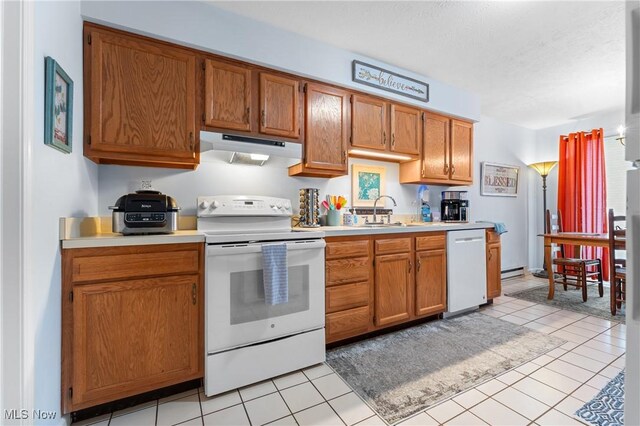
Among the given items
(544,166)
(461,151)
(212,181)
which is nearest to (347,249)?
(212,181)

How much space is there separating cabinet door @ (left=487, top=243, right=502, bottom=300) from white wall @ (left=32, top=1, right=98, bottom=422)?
364 centimetres

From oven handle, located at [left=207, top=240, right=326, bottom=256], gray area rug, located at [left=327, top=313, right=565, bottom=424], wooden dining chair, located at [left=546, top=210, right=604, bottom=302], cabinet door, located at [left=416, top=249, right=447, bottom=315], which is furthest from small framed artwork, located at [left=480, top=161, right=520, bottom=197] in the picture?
oven handle, located at [left=207, top=240, right=326, bottom=256]

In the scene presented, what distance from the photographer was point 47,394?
1248 millimetres

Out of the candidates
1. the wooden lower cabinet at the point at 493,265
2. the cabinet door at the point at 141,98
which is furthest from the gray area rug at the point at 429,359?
the cabinet door at the point at 141,98

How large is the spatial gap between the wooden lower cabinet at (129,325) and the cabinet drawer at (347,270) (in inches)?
36.0

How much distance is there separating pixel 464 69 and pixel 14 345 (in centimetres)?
374

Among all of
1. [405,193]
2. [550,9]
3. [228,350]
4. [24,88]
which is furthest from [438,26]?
[228,350]

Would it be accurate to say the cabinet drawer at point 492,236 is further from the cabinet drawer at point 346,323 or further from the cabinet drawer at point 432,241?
the cabinet drawer at point 346,323

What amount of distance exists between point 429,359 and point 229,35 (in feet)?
9.06

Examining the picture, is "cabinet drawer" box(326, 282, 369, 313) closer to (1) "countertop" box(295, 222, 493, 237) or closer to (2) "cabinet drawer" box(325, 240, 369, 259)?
(2) "cabinet drawer" box(325, 240, 369, 259)

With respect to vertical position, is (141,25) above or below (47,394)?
above

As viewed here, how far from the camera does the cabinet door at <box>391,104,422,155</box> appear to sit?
9.52 ft

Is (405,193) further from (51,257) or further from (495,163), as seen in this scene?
(51,257)

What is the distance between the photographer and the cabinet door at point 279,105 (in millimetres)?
2227
